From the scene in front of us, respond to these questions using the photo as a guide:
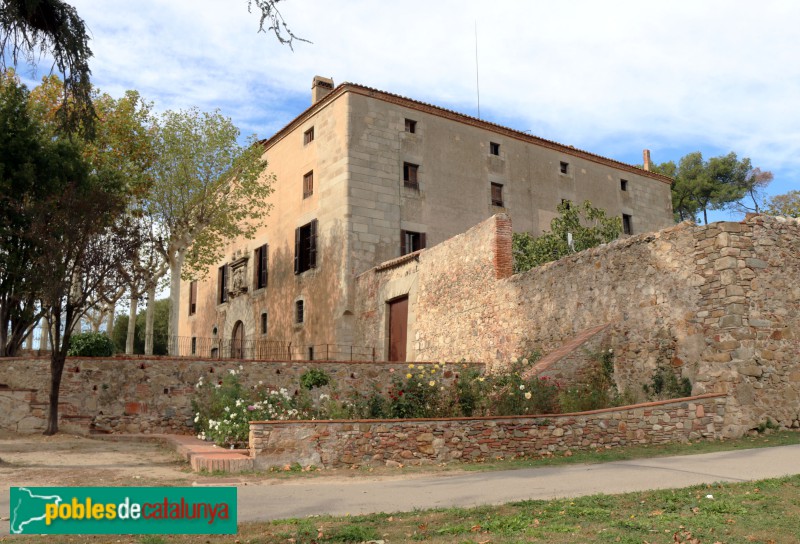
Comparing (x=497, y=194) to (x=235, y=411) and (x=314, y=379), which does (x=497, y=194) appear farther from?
(x=235, y=411)

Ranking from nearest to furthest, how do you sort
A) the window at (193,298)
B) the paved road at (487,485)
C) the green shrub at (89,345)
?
the paved road at (487,485) → the green shrub at (89,345) → the window at (193,298)

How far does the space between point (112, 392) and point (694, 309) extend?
10.9m

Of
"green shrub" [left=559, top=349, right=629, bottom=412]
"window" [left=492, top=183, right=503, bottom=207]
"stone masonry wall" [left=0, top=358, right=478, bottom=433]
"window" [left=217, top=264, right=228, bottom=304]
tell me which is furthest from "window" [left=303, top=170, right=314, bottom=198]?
"green shrub" [left=559, top=349, right=629, bottom=412]

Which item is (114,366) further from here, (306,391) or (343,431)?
(343,431)

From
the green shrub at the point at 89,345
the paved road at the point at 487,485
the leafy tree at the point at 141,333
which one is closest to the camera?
the paved road at the point at 487,485

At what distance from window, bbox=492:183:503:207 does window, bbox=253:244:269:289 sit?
8951mm

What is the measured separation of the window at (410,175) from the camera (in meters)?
23.4

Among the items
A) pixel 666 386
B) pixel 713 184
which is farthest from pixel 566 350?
pixel 713 184

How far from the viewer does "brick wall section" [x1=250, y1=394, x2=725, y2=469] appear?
8.84m

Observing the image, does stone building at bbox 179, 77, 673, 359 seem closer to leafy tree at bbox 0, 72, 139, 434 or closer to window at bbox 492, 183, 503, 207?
window at bbox 492, 183, 503, 207

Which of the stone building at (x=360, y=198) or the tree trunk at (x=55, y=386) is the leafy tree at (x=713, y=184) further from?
the tree trunk at (x=55, y=386)

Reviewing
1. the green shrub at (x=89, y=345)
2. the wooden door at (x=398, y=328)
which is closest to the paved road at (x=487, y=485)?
the green shrub at (x=89, y=345)

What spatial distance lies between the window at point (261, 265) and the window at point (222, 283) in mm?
2829

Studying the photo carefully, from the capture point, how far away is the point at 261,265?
89.0 ft
